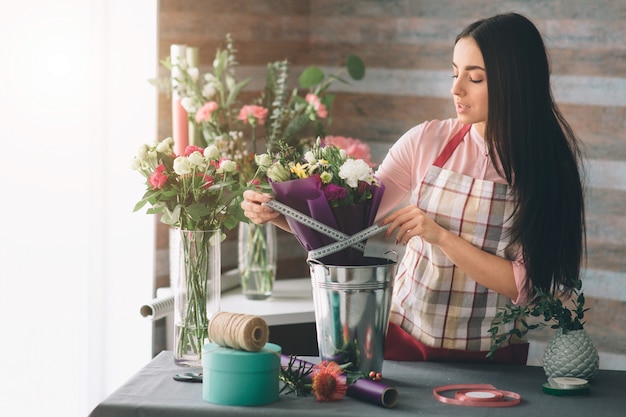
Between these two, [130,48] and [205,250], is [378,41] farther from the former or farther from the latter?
[205,250]

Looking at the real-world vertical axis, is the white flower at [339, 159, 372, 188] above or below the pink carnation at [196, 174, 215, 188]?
above

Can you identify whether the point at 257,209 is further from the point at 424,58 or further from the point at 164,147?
the point at 424,58

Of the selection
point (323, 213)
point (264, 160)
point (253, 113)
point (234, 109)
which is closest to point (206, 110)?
point (253, 113)

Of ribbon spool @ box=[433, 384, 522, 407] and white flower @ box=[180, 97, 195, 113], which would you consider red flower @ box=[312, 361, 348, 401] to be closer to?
ribbon spool @ box=[433, 384, 522, 407]

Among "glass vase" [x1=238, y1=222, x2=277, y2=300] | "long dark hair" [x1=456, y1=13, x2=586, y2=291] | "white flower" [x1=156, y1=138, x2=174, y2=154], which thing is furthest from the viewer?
"glass vase" [x1=238, y1=222, x2=277, y2=300]

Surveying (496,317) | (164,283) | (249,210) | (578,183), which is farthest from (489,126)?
(164,283)

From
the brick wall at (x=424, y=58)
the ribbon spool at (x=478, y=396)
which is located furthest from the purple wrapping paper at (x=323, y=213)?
the brick wall at (x=424, y=58)

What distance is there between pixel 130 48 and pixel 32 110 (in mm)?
529

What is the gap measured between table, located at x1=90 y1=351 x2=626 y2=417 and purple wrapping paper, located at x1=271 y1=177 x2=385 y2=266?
289mm

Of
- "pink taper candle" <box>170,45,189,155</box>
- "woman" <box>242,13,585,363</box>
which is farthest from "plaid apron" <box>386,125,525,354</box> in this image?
"pink taper candle" <box>170,45,189,155</box>

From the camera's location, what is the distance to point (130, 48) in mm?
3277

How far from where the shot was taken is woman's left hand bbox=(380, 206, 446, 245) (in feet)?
7.09

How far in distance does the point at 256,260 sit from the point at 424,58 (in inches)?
44.0

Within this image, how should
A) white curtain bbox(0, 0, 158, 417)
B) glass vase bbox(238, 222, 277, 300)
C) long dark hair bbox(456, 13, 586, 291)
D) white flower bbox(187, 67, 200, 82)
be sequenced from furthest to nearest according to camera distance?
1. glass vase bbox(238, 222, 277, 300)
2. white flower bbox(187, 67, 200, 82)
3. white curtain bbox(0, 0, 158, 417)
4. long dark hair bbox(456, 13, 586, 291)
